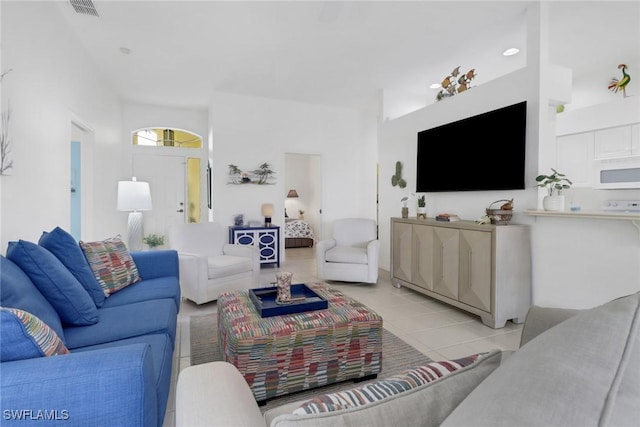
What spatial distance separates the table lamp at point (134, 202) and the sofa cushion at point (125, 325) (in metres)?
2.40

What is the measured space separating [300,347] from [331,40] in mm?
3207

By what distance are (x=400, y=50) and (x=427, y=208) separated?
199cm

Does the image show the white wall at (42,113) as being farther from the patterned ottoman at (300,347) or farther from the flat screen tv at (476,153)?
the flat screen tv at (476,153)

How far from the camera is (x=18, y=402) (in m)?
0.87

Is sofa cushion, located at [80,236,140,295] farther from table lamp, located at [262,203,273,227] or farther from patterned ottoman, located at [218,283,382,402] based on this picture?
table lamp, located at [262,203,273,227]

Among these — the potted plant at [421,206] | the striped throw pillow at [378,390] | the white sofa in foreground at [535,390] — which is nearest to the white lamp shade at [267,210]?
the potted plant at [421,206]

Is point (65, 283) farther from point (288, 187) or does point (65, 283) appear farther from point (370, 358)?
point (288, 187)

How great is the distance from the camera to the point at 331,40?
11.6ft

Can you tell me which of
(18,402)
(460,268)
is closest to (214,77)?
(460,268)

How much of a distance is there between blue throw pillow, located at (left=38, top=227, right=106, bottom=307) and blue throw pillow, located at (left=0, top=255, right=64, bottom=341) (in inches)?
14.4

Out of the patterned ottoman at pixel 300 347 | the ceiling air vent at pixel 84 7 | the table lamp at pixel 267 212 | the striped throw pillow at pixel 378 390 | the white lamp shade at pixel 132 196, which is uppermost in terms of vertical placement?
the ceiling air vent at pixel 84 7

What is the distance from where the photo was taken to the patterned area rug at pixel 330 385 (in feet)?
6.14

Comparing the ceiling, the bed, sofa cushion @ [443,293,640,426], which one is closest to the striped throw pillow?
sofa cushion @ [443,293,640,426]

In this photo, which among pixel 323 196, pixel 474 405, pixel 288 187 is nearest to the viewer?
pixel 474 405
